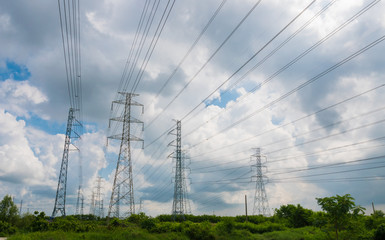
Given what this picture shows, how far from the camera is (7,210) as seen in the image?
5069 centimetres

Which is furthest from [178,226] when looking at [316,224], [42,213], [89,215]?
[89,215]

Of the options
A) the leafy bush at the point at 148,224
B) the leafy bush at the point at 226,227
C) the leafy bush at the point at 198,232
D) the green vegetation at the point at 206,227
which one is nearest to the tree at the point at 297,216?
the green vegetation at the point at 206,227

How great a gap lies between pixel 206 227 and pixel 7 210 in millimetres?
36385

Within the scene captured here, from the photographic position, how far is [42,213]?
3716 centimetres

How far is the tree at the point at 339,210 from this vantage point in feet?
58.7

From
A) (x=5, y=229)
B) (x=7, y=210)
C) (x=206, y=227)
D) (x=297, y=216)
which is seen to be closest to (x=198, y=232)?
(x=206, y=227)

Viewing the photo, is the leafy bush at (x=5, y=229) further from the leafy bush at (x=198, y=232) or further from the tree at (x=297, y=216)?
the tree at (x=297, y=216)

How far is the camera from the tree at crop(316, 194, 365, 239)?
705 inches

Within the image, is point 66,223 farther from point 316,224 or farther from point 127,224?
point 316,224

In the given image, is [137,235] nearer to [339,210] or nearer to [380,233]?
[339,210]

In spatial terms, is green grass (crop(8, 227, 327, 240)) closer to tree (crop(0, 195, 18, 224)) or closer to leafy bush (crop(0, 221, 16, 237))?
leafy bush (crop(0, 221, 16, 237))

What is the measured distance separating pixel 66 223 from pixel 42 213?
151 inches

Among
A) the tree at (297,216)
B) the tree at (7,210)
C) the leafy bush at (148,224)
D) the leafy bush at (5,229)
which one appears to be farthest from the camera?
the tree at (297,216)

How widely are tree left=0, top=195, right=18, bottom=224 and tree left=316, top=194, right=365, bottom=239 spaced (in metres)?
51.0
